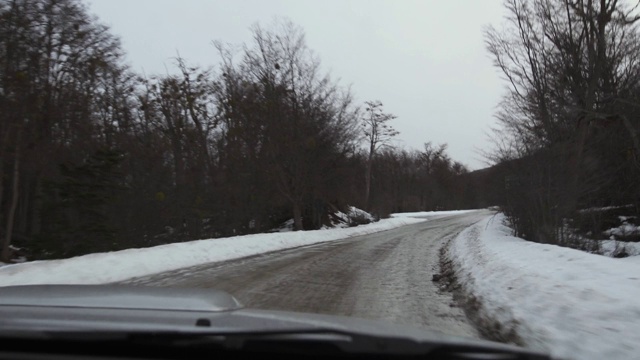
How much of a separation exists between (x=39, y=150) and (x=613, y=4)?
84.6 ft

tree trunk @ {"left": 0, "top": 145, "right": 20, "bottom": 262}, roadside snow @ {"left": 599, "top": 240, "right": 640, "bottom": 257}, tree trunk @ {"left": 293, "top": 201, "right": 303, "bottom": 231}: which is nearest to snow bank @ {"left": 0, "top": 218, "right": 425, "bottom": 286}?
tree trunk @ {"left": 0, "top": 145, "right": 20, "bottom": 262}

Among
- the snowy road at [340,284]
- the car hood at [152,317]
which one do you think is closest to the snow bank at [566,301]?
the snowy road at [340,284]

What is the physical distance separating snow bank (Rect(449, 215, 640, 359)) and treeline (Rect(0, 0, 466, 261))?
45.6 ft

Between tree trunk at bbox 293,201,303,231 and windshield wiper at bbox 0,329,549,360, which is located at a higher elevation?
tree trunk at bbox 293,201,303,231

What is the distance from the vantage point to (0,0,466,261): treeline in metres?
18.2

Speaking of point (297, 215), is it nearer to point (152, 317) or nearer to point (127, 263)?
point (127, 263)

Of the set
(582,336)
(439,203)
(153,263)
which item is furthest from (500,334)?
(439,203)

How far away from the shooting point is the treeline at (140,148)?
18203 mm

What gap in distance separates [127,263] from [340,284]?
520cm

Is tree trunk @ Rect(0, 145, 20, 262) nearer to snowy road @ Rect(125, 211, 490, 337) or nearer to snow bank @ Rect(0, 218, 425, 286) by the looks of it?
snow bank @ Rect(0, 218, 425, 286)

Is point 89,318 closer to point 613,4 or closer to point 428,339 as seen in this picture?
point 428,339

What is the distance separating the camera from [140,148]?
2370 centimetres

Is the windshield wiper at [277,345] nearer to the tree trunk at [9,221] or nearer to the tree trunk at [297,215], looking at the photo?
the tree trunk at [9,221]

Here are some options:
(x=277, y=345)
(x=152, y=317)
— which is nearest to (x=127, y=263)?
(x=152, y=317)
